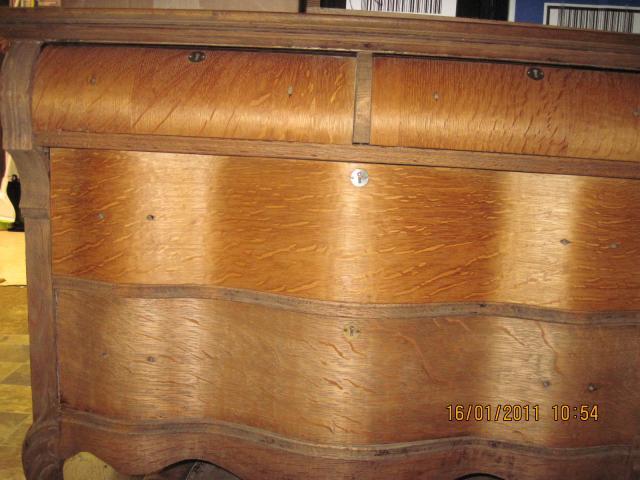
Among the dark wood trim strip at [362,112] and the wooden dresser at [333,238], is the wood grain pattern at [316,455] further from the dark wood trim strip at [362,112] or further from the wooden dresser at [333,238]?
the dark wood trim strip at [362,112]

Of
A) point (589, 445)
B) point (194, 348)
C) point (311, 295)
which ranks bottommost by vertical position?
point (589, 445)

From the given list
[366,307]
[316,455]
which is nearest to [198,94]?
[366,307]

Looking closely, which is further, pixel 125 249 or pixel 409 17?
pixel 125 249

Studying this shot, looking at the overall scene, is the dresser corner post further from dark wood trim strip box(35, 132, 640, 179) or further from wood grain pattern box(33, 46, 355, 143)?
dark wood trim strip box(35, 132, 640, 179)

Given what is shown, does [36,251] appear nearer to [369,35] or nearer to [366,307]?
[366,307]

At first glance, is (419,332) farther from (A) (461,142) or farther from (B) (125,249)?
(B) (125,249)

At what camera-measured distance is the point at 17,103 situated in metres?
1.14

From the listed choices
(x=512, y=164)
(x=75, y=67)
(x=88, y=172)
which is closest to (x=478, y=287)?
(x=512, y=164)

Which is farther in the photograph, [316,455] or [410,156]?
[316,455]

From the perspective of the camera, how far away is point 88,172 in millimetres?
1165

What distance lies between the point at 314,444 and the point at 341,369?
184mm

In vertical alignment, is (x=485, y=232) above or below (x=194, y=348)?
above

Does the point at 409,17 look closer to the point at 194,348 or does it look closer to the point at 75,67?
the point at 75,67

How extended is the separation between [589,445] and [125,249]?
110 cm
